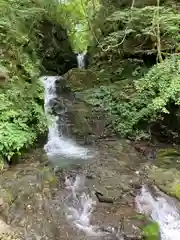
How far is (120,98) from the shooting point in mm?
11430

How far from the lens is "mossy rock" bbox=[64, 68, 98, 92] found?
560 inches

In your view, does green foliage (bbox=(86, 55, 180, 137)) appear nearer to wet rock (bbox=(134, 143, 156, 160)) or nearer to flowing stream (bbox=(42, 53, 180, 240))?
wet rock (bbox=(134, 143, 156, 160))

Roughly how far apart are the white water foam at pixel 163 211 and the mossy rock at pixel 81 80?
8019 millimetres

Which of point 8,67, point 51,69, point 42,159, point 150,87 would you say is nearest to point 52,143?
point 42,159

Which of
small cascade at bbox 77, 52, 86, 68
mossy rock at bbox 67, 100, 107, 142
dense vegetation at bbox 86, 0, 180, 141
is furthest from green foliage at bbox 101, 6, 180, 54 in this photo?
small cascade at bbox 77, 52, 86, 68

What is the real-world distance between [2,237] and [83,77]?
430 inches

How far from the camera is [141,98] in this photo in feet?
34.1

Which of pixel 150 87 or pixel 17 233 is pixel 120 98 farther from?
pixel 17 233

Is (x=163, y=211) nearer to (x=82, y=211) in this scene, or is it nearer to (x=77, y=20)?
(x=82, y=211)

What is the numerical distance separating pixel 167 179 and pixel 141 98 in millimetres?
3662

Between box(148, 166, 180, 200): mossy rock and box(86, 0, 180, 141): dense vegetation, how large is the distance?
160 centimetres

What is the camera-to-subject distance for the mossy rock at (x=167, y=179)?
6930 millimetres

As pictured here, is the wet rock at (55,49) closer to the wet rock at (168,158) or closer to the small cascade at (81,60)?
the small cascade at (81,60)

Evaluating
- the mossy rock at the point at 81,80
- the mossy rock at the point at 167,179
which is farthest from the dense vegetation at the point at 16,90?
the mossy rock at the point at 167,179
